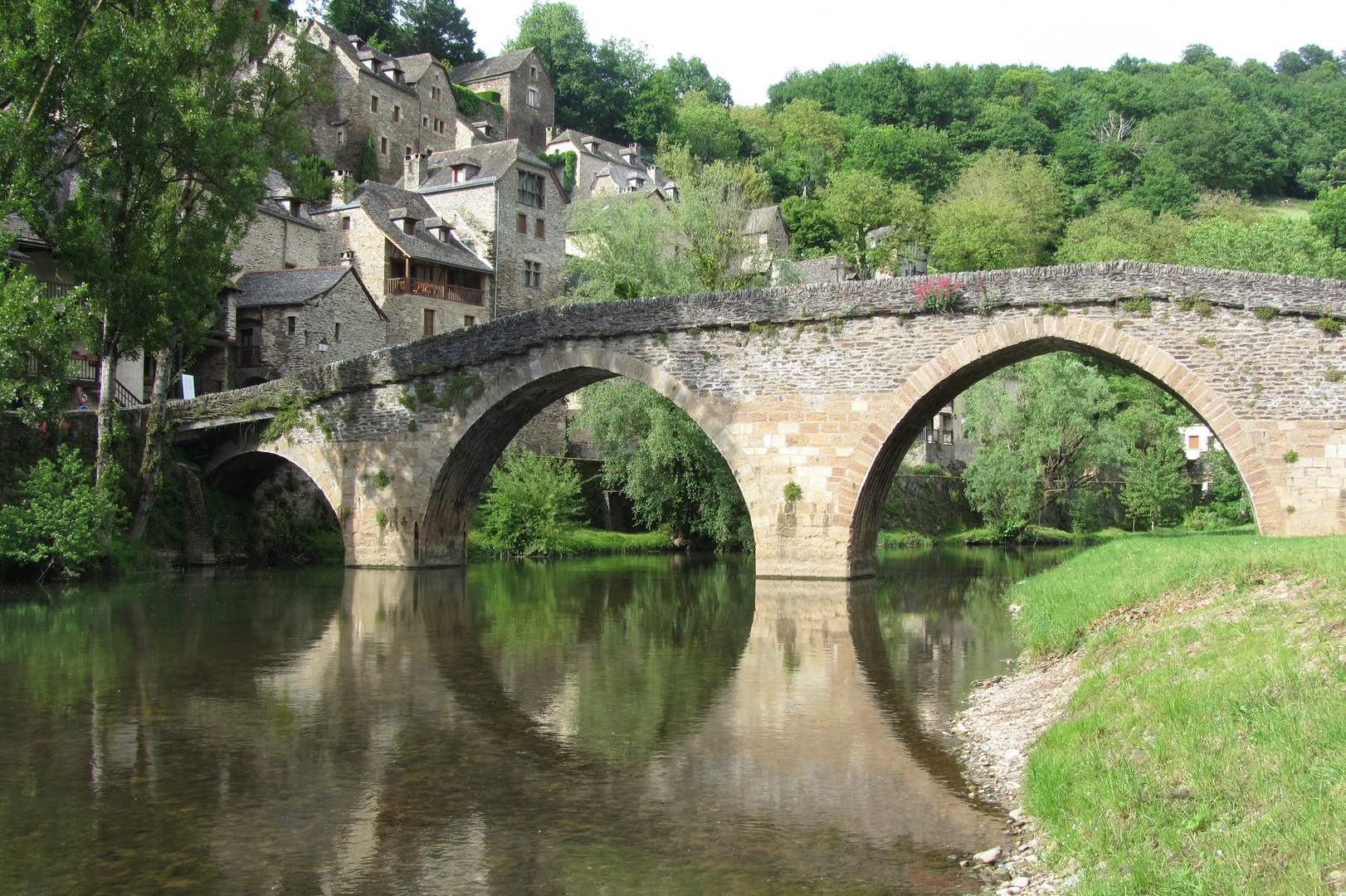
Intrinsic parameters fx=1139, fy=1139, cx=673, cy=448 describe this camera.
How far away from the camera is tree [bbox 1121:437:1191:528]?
3831 centimetres

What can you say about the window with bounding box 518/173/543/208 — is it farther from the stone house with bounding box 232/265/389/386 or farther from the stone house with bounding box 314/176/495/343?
the stone house with bounding box 232/265/389/386

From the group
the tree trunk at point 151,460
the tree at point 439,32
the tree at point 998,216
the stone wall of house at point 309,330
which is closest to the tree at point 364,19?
the tree at point 439,32

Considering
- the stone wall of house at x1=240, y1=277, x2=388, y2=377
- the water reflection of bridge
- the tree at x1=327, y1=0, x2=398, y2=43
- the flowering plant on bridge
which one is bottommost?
the water reflection of bridge

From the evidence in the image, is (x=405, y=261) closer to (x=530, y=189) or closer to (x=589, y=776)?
(x=530, y=189)

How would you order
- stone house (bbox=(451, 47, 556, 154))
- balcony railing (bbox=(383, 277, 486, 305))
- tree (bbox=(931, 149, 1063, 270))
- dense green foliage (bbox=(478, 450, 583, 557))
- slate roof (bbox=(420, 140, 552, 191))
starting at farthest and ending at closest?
stone house (bbox=(451, 47, 556, 154)) → tree (bbox=(931, 149, 1063, 270)) → slate roof (bbox=(420, 140, 552, 191)) → balcony railing (bbox=(383, 277, 486, 305)) → dense green foliage (bbox=(478, 450, 583, 557))

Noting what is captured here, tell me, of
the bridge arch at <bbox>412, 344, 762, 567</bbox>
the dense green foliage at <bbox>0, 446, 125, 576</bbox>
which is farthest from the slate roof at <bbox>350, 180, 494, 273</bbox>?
the dense green foliage at <bbox>0, 446, 125, 576</bbox>

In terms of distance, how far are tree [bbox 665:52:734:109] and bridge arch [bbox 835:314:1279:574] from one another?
7400 centimetres

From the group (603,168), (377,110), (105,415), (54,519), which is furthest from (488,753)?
(603,168)

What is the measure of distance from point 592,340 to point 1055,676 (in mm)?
12740

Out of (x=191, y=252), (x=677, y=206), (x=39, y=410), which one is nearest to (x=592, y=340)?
(x=191, y=252)

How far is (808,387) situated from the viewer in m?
18.6

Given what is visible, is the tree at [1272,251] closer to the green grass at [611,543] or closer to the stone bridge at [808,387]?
the green grass at [611,543]

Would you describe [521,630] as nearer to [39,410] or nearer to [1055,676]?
[1055,676]

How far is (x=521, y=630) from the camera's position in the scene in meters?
13.6
